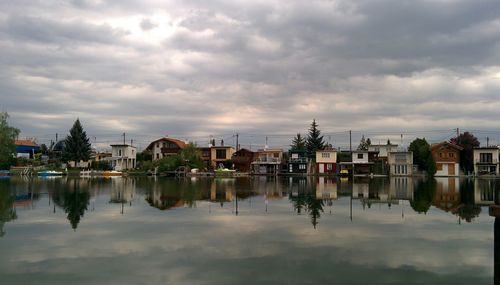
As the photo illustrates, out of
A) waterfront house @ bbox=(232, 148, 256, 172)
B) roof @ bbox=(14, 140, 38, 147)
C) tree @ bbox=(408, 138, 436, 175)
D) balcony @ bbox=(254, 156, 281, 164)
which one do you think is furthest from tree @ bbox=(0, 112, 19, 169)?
tree @ bbox=(408, 138, 436, 175)

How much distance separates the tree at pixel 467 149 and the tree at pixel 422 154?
6810 millimetres

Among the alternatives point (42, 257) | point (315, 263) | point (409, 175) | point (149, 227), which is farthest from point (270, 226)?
point (409, 175)

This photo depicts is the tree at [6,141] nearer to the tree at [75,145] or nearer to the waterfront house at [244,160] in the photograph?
the tree at [75,145]

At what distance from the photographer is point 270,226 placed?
14.7 meters

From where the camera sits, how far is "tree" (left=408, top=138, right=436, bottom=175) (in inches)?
2560

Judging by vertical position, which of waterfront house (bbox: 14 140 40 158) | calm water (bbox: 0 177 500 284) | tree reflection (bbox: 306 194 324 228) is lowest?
calm water (bbox: 0 177 500 284)

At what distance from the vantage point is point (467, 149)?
7119 centimetres

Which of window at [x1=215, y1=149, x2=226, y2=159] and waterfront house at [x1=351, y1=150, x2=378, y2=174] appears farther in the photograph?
window at [x1=215, y1=149, x2=226, y2=159]

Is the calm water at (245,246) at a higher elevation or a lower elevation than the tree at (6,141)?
lower

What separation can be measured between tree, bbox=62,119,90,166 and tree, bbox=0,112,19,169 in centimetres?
857

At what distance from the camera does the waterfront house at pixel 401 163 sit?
6794 cm

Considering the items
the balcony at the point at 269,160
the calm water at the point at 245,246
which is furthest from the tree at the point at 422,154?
the calm water at the point at 245,246

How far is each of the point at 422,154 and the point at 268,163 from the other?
2652 centimetres

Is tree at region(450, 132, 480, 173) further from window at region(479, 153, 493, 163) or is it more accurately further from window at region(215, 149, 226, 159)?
window at region(215, 149, 226, 159)
